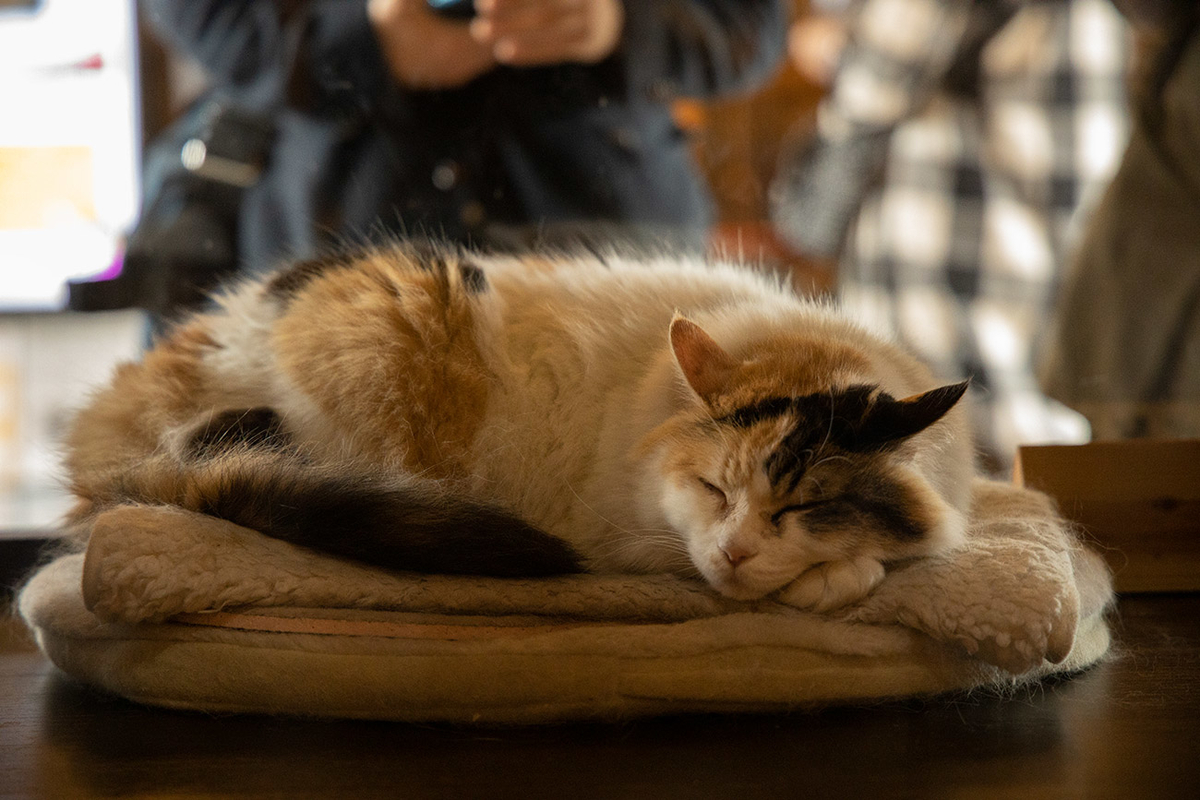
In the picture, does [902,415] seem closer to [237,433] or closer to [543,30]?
[237,433]

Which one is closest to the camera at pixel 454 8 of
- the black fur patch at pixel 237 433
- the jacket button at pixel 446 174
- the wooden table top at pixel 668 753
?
the jacket button at pixel 446 174

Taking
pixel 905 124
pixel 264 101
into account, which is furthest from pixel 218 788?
pixel 905 124

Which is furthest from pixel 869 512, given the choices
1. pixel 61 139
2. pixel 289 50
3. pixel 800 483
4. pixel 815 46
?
pixel 815 46

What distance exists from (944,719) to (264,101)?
1560mm

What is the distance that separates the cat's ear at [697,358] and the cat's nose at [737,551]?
6.3 inches

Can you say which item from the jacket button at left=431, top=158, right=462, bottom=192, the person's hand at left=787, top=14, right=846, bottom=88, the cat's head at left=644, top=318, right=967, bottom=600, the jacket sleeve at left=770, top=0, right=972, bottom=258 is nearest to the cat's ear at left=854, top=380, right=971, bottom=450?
the cat's head at left=644, top=318, right=967, bottom=600

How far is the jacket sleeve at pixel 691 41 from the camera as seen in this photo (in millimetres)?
1829

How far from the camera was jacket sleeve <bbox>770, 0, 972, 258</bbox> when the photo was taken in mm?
2611

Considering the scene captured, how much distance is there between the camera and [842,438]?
0.89m

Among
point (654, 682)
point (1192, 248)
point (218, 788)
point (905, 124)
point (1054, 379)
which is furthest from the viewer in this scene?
point (905, 124)

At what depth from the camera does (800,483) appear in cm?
88

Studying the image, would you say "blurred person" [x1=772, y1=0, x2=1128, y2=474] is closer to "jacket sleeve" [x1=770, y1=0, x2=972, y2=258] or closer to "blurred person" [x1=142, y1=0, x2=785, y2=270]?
"jacket sleeve" [x1=770, y1=0, x2=972, y2=258]

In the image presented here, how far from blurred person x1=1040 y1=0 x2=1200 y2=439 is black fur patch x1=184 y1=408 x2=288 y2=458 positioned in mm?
1522

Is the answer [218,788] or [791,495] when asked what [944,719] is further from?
[218,788]
